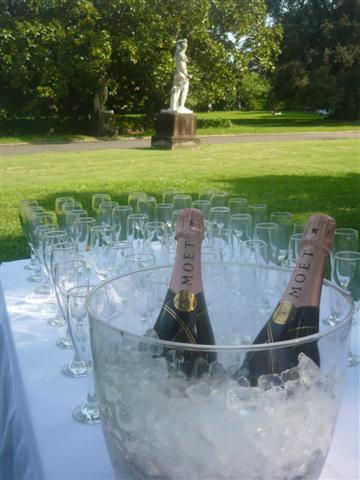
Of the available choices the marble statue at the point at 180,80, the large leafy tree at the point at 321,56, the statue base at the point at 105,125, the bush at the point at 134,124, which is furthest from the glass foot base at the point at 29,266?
the large leafy tree at the point at 321,56

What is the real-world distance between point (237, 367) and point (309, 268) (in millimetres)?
322

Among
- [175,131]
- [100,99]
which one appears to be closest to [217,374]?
[175,131]

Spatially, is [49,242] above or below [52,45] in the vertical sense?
below

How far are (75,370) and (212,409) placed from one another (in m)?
0.68

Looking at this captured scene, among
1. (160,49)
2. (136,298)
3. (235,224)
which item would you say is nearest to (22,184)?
(235,224)

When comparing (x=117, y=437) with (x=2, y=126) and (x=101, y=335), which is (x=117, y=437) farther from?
(x=2, y=126)

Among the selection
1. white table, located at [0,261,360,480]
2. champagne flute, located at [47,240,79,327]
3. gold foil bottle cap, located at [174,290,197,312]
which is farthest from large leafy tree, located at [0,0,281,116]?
gold foil bottle cap, located at [174,290,197,312]

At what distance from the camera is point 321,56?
29.4 m

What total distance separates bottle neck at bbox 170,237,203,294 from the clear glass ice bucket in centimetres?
27

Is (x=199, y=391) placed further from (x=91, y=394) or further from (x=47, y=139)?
(x=47, y=139)

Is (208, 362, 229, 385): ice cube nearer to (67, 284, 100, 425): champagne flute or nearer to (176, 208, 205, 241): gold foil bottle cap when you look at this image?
(176, 208, 205, 241): gold foil bottle cap

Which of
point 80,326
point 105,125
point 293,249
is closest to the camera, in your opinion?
point 80,326

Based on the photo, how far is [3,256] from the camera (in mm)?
4738

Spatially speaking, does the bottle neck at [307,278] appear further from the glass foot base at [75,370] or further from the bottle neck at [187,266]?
the glass foot base at [75,370]
